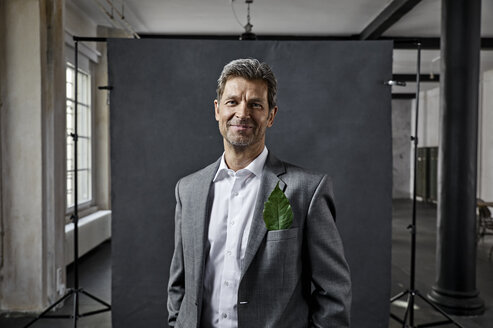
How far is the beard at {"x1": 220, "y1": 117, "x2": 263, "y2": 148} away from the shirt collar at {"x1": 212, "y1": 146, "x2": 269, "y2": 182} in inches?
2.7

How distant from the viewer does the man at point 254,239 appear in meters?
1.34

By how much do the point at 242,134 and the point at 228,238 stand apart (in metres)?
0.36

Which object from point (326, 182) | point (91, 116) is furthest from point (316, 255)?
point (91, 116)

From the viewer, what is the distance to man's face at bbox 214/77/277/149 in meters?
1.41

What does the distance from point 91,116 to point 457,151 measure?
5.07m

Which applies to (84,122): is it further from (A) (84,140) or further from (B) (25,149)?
(B) (25,149)

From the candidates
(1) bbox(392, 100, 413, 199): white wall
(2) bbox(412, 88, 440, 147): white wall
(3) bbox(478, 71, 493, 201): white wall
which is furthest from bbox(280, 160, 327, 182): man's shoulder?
(1) bbox(392, 100, 413, 199): white wall

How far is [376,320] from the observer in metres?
2.78

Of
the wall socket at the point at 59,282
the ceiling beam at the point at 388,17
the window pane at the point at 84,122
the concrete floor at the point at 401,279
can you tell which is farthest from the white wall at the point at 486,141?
the wall socket at the point at 59,282

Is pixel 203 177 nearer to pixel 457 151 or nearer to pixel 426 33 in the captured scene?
pixel 457 151

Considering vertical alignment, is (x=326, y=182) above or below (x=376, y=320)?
above

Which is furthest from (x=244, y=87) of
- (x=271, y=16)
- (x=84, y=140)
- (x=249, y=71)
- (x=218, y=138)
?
(x=84, y=140)

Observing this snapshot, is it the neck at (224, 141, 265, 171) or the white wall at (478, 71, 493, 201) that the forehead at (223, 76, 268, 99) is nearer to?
the neck at (224, 141, 265, 171)

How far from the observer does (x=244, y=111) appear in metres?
1.41
